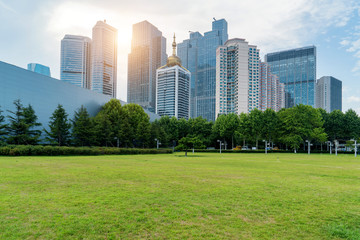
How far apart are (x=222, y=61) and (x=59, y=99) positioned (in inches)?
4499

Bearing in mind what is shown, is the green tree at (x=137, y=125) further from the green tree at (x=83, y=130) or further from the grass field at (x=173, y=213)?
the grass field at (x=173, y=213)

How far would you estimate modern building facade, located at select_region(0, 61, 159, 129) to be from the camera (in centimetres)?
3422

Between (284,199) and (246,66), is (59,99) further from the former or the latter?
(246,66)

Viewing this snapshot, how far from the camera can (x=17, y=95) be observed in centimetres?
3556

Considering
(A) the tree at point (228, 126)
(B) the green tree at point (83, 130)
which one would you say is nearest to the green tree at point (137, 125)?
(B) the green tree at point (83, 130)

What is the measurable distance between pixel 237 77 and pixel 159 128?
85947 millimetres

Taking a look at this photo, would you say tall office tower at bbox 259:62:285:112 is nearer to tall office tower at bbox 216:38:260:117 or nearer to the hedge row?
tall office tower at bbox 216:38:260:117

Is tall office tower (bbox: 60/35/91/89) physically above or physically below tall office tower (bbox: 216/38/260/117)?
above

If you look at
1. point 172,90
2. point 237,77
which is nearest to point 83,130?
point 237,77

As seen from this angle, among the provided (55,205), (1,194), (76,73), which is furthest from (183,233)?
(76,73)

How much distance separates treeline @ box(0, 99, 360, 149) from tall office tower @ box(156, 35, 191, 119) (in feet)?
299

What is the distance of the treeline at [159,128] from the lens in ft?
113

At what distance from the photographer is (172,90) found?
166250 millimetres

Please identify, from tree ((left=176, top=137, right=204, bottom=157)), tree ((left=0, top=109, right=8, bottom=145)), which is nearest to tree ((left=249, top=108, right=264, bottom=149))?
tree ((left=176, top=137, right=204, bottom=157))
